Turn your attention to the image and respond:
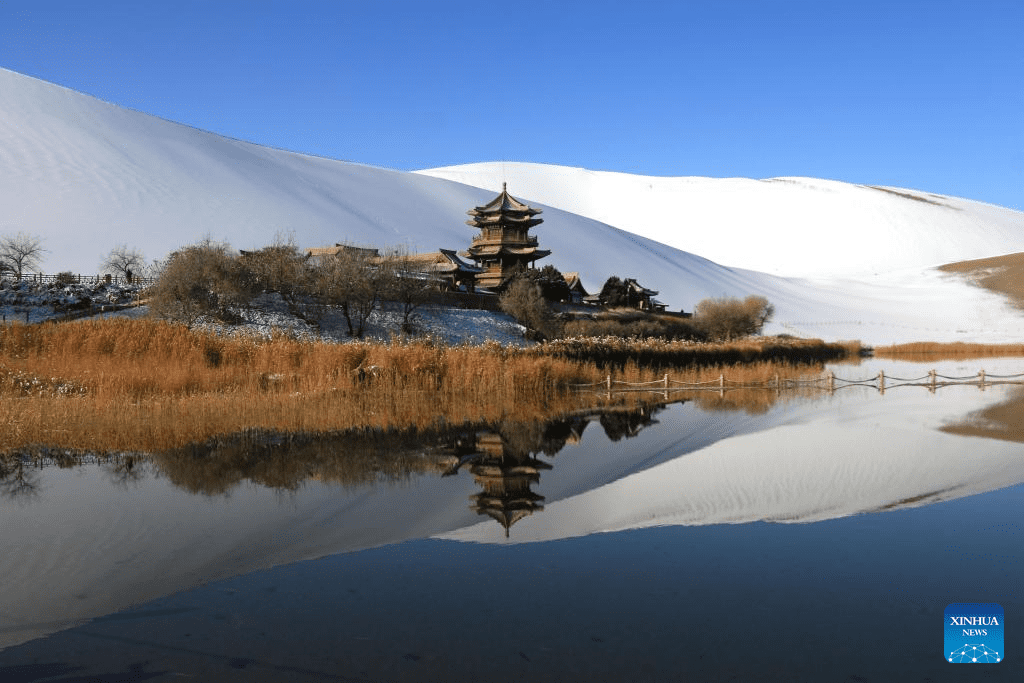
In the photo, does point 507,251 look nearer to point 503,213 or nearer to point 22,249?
point 503,213

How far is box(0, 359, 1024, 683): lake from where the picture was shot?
11.7 feet

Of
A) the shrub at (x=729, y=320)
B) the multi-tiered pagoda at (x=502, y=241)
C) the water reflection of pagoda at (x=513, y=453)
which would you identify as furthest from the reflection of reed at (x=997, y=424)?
the multi-tiered pagoda at (x=502, y=241)

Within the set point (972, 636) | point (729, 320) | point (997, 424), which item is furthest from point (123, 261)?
point (972, 636)

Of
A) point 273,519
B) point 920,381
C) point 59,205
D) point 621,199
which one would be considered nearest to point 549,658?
point 273,519

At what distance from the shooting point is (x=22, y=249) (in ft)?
143

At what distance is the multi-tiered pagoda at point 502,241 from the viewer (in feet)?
163

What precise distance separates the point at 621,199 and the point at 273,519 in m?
138

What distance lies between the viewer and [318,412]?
470 inches

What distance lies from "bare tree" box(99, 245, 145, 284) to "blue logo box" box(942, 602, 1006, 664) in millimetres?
→ 43874

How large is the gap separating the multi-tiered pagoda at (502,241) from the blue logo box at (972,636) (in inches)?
1780

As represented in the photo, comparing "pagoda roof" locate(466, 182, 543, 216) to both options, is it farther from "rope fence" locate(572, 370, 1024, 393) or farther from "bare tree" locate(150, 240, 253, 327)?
"rope fence" locate(572, 370, 1024, 393)

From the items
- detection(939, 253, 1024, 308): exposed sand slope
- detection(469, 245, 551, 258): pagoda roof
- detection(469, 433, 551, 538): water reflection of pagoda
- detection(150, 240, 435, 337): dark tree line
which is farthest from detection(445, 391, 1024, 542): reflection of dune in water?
detection(939, 253, 1024, 308): exposed sand slope

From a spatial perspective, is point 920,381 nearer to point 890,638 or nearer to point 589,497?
point 589,497

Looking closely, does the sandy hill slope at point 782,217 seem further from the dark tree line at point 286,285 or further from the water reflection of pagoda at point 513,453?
the water reflection of pagoda at point 513,453
